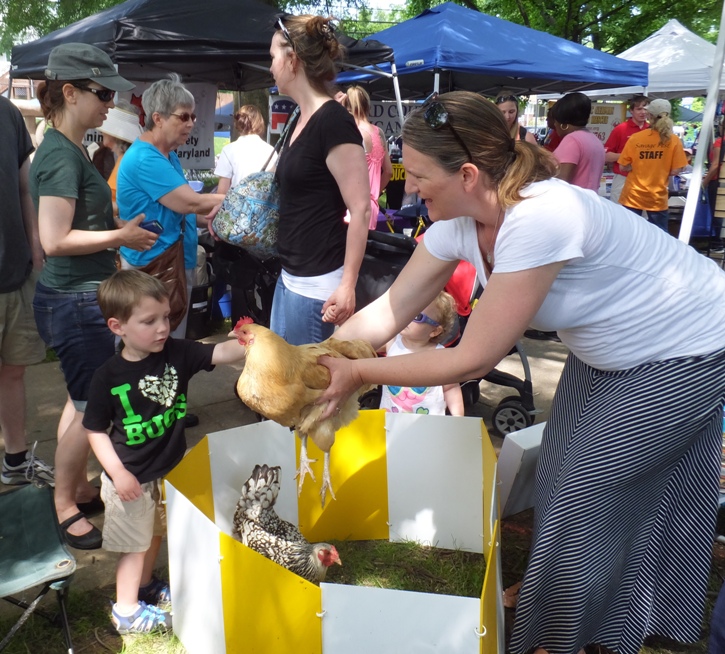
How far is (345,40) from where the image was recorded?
5.59 metres

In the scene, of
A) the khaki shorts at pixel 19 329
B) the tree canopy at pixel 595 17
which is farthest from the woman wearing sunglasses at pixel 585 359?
the tree canopy at pixel 595 17

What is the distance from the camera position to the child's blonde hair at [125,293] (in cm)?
235

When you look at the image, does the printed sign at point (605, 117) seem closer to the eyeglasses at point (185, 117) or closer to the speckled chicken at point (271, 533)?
the eyeglasses at point (185, 117)

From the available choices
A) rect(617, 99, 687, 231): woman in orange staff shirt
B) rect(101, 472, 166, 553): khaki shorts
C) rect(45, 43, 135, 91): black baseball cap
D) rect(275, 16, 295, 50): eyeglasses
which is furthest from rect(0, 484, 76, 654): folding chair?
rect(617, 99, 687, 231): woman in orange staff shirt

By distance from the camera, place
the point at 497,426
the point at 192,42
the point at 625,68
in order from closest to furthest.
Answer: the point at 497,426 < the point at 192,42 < the point at 625,68

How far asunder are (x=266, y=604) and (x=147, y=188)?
2096 millimetres

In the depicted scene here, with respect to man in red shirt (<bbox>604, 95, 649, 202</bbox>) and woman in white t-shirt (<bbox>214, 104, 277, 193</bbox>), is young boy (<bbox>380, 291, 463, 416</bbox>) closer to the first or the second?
woman in white t-shirt (<bbox>214, 104, 277, 193</bbox>)

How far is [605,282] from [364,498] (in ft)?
5.58

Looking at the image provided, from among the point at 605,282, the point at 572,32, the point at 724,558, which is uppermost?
the point at 572,32

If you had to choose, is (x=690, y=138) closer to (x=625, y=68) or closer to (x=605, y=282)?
(x=625, y=68)

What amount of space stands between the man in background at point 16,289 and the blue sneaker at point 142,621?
4.08 ft

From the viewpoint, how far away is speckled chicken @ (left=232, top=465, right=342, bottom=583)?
252 centimetres

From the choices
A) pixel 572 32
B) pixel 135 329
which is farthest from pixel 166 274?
pixel 572 32

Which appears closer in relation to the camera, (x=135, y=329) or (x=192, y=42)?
(x=135, y=329)
